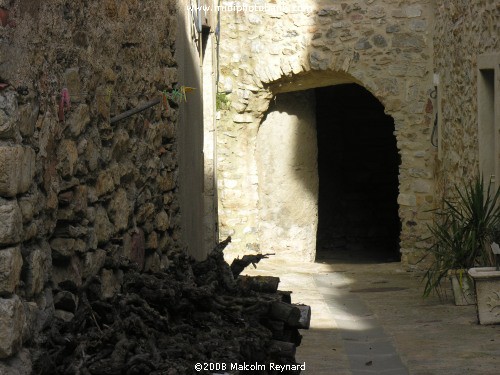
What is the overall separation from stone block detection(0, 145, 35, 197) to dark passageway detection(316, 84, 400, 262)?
12.6 meters

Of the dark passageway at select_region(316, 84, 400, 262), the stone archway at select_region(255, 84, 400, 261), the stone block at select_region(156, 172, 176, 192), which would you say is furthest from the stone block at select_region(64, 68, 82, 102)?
the dark passageway at select_region(316, 84, 400, 262)

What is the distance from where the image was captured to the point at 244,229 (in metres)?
11.9

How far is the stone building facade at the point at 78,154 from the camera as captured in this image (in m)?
2.77

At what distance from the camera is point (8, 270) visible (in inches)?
106

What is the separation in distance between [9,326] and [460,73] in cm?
738

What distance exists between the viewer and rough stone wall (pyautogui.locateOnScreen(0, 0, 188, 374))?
276 cm

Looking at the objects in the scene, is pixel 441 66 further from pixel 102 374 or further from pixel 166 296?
pixel 102 374

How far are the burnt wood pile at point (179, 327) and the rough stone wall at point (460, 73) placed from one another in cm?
436

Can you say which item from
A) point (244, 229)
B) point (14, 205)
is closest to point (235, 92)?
point (244, 229)

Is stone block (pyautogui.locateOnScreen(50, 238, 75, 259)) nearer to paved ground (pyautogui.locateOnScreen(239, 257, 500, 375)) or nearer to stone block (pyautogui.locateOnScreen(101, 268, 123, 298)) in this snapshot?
stone block (pyautogui.locateOnScreen(101, 268, 123, 298))

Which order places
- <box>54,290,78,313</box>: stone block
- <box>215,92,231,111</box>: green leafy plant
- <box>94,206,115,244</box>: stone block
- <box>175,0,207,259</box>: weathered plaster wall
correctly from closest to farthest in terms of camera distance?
<box>54,290,78,313</box>: stone block, <box>94,206,115,244</box>: stone block, <box>175,0,207,259</box>: weathered plaster wall, <box>215,92,231,111</box>: green leafy plant

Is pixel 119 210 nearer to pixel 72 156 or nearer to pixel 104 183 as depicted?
pixel 104 183

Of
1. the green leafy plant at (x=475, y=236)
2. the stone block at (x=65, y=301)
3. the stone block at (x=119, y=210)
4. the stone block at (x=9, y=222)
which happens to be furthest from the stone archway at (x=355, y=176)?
the stone block at (x=9, y=222)

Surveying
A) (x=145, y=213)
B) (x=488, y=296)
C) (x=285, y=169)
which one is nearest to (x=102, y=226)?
(x=145, y=213)
